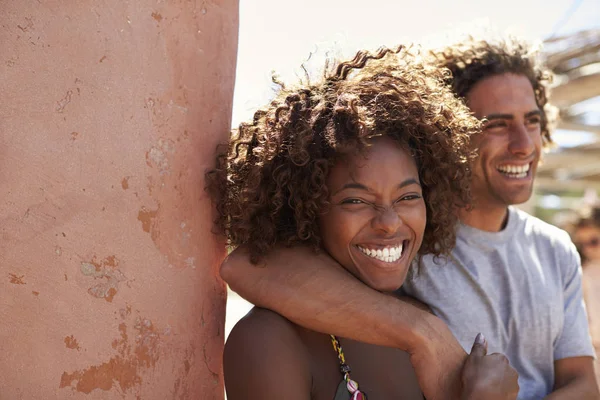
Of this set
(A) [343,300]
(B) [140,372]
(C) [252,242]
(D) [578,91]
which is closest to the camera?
(B) [140,372]

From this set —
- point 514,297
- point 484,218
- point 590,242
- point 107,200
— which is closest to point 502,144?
point 484,218

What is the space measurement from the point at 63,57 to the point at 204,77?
486mm

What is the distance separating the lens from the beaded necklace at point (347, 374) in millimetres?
1998

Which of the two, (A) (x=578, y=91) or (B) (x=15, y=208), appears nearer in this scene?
(B) (x=15, y=208)

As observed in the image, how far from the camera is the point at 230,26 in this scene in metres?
2.13

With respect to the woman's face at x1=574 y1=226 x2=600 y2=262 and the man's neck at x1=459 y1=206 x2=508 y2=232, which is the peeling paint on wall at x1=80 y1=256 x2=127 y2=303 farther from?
the woman's face at x1=574 y1=226 x2=600 y2=262

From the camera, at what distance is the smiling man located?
8.75ft

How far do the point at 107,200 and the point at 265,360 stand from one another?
2.04ft

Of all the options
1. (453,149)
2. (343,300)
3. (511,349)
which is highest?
(453,149)

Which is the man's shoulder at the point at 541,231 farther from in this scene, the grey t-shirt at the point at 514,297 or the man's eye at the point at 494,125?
the man's eye at the point at 494,125

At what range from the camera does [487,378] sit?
71.9 inches

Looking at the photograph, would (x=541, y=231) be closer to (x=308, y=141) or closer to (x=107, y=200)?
(x=308, y=141)

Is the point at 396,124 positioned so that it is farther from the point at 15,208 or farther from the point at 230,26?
the point at 15,208

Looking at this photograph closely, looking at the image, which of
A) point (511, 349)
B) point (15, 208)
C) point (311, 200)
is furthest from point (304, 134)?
point (511, 349)
